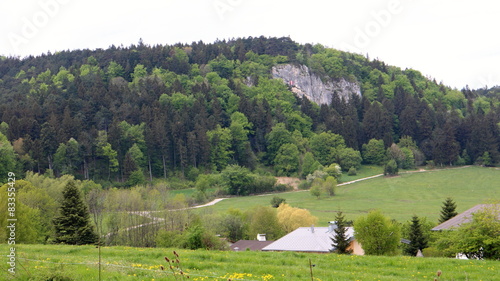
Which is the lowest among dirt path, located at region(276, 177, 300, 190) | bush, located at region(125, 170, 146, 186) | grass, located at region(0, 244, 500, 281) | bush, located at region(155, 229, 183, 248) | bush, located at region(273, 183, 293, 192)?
bush, located at region(155, 229, 183, 248)

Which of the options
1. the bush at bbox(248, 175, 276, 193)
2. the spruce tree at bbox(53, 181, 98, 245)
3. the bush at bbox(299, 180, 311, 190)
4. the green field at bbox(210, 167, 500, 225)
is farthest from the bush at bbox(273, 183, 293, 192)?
the spruce tree at bbox(53, 181, 98, 245)

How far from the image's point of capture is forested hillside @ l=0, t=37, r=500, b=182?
97438 mm

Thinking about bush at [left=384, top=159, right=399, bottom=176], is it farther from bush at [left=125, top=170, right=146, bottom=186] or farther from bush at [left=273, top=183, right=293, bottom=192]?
bush at [left=125, top=170, right=146, bottom=186]

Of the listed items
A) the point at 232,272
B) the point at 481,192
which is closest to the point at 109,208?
the point at 232,272

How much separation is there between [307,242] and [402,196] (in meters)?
50.7

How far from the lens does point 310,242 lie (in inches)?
1480

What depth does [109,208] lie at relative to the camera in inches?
1941

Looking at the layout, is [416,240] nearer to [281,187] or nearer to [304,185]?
[281,187]

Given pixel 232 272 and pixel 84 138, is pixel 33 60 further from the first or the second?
pixel 232 272

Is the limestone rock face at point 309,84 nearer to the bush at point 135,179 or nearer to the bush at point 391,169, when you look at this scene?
the bush at point 391,169

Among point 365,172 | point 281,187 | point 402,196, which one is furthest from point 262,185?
point 365,172

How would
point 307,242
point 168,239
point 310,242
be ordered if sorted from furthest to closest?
point 168,239, point 307,242, point 310,242

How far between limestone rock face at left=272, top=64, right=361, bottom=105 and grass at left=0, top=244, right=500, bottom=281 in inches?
5896

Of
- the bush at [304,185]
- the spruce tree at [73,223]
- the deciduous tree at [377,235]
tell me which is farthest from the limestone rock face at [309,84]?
the spruce tree at [73,223]
